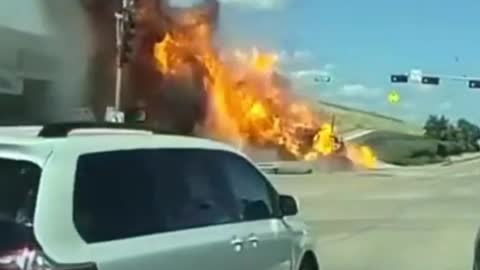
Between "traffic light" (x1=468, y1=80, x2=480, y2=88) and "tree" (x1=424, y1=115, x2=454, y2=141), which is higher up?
"traffic light" (x1=468, y1=80, x2=480, y2=88)

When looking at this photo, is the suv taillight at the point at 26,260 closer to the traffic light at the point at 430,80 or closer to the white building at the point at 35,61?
the white building at the point at 35,61

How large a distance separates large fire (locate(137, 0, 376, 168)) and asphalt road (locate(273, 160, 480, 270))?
32504 mm

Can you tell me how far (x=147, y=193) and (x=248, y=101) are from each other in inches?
2929

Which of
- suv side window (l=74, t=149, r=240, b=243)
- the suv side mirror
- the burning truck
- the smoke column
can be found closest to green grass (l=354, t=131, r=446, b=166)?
the burning truck

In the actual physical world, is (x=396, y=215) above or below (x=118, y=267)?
below

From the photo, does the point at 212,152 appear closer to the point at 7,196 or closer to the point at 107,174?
the point at 107,174

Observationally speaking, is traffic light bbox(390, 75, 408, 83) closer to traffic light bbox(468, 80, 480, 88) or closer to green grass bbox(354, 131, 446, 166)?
traffic light bbox(468, 80, 480, 88)

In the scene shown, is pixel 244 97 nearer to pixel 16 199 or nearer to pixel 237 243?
pixel 237 243

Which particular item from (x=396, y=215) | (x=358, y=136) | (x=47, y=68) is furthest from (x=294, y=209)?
(x=358, y=136)

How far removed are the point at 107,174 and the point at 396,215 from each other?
70.0 ft

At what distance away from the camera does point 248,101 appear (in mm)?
80188

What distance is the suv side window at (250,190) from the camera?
7.23 meters

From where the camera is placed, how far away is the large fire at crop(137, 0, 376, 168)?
70312 millimetres

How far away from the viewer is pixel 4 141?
5270 mm
